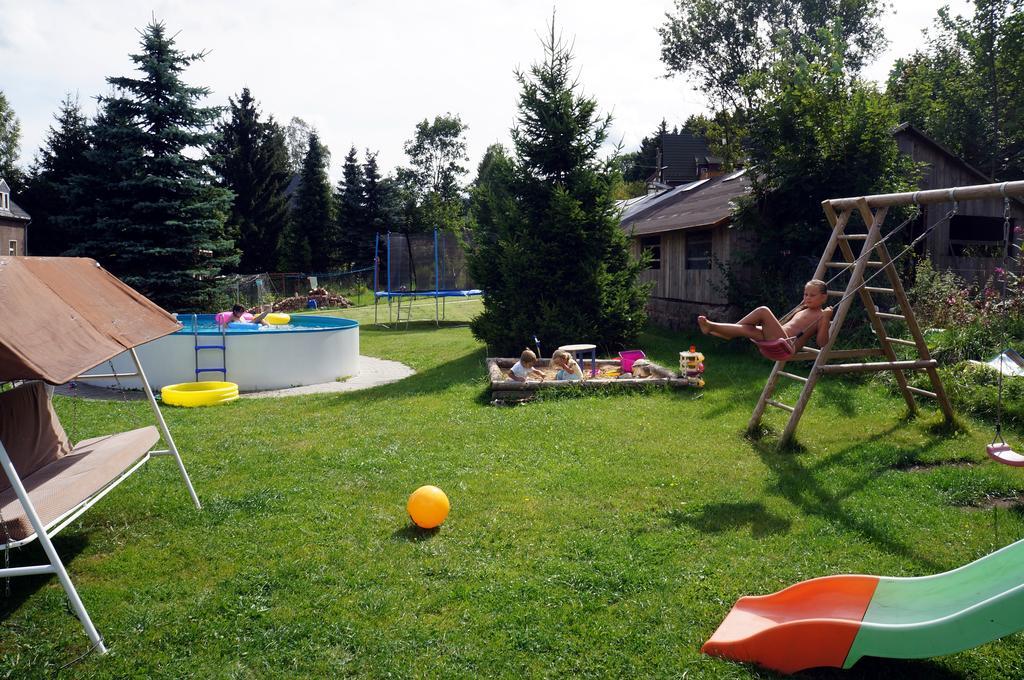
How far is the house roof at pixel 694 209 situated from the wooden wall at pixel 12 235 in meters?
29.6

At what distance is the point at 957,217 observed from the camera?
18.9 metres

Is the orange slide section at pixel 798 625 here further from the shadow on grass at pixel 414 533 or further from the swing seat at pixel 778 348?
the swing seat at pixel 778 348

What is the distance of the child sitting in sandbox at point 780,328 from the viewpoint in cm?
633

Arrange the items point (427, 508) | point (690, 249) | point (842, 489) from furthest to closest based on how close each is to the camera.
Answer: point (690, 249), point (842, 489), point (427, 508)

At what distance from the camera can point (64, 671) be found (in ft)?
11.8

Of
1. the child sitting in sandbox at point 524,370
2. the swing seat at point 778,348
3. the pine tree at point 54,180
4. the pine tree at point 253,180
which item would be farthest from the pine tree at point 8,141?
the swing seat at point 778,348

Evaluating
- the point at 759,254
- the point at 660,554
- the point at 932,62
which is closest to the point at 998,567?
the point at 660,554

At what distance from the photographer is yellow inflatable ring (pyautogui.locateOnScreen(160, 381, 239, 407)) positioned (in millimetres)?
10273

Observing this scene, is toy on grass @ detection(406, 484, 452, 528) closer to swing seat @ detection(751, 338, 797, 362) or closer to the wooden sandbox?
swing seat @ detection(751, 338, 797, 362)

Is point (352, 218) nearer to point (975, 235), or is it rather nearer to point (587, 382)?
point (975, 235)

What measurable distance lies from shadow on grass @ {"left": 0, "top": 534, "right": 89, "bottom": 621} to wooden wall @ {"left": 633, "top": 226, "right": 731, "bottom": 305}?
12.2 m

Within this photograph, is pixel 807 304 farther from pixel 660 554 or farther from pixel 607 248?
pixel 607 248

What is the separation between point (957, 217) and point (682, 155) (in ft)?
97.0

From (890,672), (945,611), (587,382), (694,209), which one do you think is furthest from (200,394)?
(694,209)
